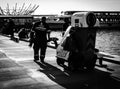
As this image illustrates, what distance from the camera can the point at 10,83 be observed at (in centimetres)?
624

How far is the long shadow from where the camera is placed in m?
6.05

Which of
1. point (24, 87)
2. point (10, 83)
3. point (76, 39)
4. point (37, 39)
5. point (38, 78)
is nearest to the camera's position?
point (24, 87)

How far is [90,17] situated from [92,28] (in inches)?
14.6

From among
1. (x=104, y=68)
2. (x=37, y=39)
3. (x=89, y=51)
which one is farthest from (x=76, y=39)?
(x=37, y=39)

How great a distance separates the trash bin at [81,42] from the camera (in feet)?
24.6

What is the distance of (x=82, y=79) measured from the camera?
22.1 ft

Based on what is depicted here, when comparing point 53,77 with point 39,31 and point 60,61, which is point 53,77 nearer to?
point 60,61

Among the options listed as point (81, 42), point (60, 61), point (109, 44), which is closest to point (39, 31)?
point (60, 61)

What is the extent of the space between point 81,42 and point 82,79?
1397 mm

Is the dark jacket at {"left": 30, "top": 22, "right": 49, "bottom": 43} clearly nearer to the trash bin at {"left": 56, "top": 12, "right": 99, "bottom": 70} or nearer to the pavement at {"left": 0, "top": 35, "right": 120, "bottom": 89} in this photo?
the pavement at {"left": 0, "top": 35, "right": 120, "bottom": 89}

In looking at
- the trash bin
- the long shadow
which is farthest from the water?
the long shadow

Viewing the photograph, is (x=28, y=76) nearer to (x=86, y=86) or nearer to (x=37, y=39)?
(x=86, y=86)

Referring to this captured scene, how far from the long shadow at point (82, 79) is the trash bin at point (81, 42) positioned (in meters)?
0.37

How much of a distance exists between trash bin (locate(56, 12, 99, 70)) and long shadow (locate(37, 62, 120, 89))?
366mm
